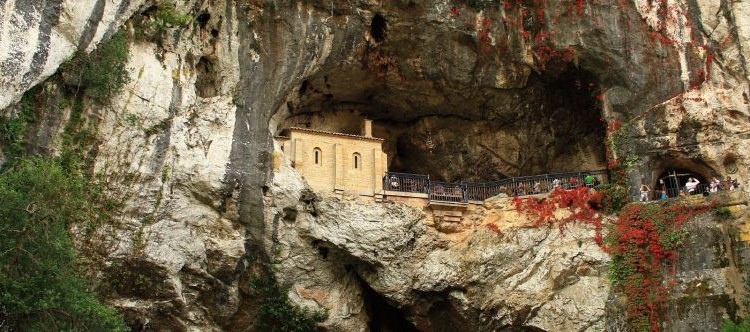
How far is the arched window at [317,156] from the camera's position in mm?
24469

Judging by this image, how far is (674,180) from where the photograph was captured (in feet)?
80.7

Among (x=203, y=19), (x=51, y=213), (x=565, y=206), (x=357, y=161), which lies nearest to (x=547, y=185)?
(x=565, y=206)

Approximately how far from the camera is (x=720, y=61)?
24.2 m

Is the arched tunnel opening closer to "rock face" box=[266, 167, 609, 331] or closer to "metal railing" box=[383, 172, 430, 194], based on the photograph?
"metal railing" box=[383, 172, 430, 194]

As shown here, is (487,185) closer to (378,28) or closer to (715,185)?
(378,28)

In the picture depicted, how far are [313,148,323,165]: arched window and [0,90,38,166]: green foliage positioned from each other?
28.4 ft

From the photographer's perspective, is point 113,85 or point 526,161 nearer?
point 113,85

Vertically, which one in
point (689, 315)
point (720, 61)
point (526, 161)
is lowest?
Answer: point (689, 315)

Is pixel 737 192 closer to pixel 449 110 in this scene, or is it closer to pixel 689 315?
pixel 689 315

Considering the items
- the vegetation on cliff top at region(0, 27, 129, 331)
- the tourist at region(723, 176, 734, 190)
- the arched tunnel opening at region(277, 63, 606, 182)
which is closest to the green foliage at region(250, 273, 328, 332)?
the vegetation on cliff top at region(0, 27, 129, 331)

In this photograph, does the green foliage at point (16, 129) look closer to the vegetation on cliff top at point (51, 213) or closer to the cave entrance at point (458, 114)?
the vegetation on cliff top at point (51, 213)

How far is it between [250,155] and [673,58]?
12927 millimetres

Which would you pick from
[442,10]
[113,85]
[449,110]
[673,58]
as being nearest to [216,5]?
[113,85]

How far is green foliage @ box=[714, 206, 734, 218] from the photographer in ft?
69.0
